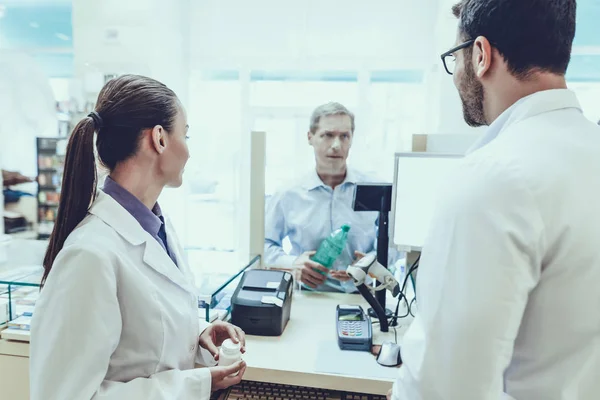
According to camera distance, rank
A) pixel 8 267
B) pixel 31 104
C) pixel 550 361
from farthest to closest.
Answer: pixel 31 104 → pixel 8 267 → pixel 550 361

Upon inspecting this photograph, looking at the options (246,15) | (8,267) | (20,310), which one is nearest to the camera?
(20,310)

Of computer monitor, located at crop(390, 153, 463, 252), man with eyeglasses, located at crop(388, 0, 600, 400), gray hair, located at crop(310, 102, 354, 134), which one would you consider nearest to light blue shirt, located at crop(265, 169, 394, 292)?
gray hair, located at crop(310, 102, 354, 134)

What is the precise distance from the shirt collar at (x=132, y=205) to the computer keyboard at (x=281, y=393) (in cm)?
48

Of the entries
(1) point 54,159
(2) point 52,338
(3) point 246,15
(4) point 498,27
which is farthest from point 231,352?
(3) point 246,15

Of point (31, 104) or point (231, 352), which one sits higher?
point (31, 104)

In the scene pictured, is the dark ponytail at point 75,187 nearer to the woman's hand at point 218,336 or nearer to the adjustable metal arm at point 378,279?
the woman's hand at point 218,336

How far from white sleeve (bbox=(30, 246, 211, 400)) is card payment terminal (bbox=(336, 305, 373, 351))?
2.03 ft

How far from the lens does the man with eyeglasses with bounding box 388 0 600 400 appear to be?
618 mm

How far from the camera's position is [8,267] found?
1.48 m

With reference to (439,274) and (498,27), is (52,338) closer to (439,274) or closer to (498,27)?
(439,274)

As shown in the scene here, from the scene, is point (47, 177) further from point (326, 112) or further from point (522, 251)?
point (522, 251)

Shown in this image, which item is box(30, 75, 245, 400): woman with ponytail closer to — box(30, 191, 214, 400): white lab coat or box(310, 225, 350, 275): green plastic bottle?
box(30, 191, 214, 400): white lab coat

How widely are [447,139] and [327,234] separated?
2.10ft

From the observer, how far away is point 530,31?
703 mm
